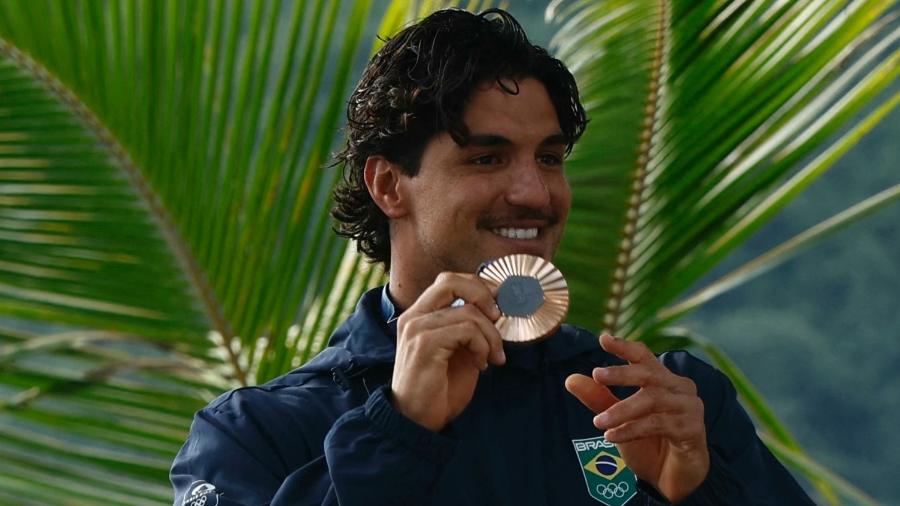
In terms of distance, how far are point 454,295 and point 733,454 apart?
310mm

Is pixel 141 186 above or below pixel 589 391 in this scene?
below

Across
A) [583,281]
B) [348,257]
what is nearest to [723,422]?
[583,281]

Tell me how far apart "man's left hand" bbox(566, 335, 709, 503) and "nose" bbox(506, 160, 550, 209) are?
0.17 m

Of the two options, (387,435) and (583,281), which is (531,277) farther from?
(583,281)

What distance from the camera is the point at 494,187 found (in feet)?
4.08

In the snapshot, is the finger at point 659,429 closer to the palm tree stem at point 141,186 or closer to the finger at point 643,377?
the finger at point 643,377

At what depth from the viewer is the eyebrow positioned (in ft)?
4.10

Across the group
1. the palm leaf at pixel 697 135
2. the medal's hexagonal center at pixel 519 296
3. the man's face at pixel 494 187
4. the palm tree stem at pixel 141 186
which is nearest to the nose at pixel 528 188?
the man's face at pixel 494 187

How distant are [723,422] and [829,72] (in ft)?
2.12

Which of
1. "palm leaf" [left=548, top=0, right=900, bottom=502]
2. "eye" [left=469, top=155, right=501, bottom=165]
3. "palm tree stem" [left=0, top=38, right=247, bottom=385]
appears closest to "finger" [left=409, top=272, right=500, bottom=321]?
"eye" [left=469, top=155, right=501, bottom=165]

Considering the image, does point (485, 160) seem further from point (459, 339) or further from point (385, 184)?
point (459, 339)

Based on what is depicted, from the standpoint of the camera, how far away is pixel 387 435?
107 cm

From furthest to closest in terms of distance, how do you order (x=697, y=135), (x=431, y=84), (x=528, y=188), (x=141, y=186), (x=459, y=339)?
(x=141, y=186), (x=697, y=135), (x=431, y=84), (x=528, y=188), (x=459, y=339)

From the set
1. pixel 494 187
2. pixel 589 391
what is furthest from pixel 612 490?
pixel 494 187
